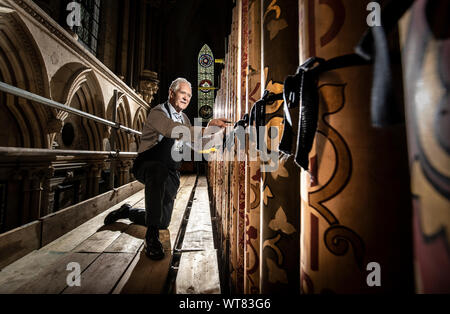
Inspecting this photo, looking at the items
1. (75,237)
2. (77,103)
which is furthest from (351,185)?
(77,103)

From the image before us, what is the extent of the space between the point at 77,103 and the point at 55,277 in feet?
10.6

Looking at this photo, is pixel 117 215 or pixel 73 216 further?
pixel 117 215

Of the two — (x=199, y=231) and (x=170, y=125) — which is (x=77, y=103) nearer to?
(x=170, y=125)

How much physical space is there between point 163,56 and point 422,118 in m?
11.0

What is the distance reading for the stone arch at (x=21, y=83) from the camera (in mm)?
1791

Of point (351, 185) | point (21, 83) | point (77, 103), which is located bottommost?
point (351, 185)

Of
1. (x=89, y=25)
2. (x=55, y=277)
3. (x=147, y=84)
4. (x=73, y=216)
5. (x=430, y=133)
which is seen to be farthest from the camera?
(x=147, y=84)

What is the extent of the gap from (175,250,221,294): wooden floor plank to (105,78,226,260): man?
0.21m

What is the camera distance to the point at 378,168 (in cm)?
28

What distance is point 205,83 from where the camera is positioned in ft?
38.0

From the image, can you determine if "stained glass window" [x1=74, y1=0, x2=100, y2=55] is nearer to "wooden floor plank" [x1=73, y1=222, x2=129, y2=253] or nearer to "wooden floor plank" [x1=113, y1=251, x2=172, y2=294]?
"wooden floor plank" [x1=73, y1=222, x2=129, y2=253]

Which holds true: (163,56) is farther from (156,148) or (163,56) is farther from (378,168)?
(378,168)

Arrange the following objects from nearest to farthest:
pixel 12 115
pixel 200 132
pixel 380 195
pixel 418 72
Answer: pixel 418 72 → pixel 380 195 → pixel 200 132 → pixel 12 115

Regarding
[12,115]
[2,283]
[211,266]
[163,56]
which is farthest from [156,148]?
[163,56]
